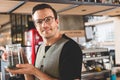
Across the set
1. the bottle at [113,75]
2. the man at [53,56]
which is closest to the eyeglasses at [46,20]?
the man at [53,56]

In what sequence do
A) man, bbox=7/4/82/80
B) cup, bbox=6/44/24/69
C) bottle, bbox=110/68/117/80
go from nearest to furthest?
man, bbox=7/4/82/80 < cup, bbox=6/44/24/69 < bottle, bbox=110/68/117/80

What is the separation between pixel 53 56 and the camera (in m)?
1.28

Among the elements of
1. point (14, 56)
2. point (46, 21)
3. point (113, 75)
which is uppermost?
point (46, 21)

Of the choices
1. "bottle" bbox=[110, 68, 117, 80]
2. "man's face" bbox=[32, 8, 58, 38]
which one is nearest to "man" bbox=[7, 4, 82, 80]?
"man's face" bbox=[32, 8, 58, 38]

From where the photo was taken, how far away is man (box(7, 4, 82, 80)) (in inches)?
48.6

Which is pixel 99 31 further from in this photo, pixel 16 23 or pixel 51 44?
pixel 51 44

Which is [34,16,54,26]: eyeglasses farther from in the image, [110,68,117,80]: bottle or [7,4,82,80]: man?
[110,68,117,80]: bottle

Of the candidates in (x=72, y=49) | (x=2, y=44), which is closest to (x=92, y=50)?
(x=2, y=44)

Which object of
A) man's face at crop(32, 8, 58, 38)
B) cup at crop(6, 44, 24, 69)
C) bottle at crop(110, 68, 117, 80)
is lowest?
bottle at crop(110, 68, 117, 80)

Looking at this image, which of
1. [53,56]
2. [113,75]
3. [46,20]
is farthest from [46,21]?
[113,75]

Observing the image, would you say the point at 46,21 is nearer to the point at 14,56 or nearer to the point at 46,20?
the point at 46,20

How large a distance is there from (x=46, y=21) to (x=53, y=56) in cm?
21

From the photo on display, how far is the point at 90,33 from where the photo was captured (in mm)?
4336

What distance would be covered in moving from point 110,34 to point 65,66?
4.33 m
